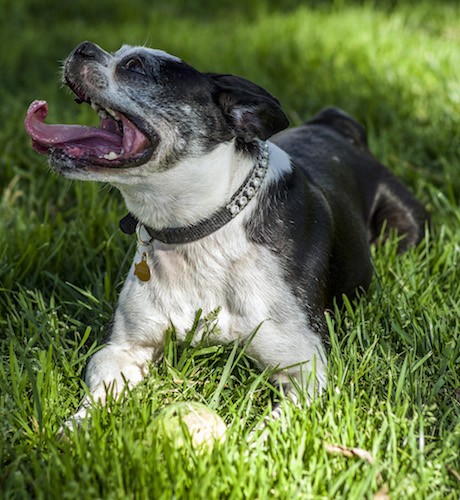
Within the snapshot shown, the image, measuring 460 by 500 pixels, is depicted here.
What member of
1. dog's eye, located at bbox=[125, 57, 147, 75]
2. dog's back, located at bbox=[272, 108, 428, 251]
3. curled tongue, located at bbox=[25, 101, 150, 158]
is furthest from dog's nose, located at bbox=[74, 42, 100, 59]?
dog's back, located at bbox=[272, 108, 428, 251]

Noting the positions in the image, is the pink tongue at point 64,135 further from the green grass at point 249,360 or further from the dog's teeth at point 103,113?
the green grass at point 249,360

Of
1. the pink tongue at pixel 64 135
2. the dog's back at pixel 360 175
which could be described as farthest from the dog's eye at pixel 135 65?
the dog's back at pixel 360 175

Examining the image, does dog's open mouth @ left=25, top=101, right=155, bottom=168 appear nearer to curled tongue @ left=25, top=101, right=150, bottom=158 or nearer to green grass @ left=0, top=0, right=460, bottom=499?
curled tongue @ left=25, top=101, right=150, bottom=158

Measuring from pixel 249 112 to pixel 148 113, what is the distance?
0.33 m

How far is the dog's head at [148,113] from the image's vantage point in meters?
2.80

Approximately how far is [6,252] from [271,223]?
4.30ft

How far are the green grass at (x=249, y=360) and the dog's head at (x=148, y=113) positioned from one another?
60 cm

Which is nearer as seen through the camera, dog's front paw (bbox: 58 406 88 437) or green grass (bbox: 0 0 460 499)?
green grass (bbox: 0 0 460 499)

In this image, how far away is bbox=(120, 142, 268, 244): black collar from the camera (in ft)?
9.53

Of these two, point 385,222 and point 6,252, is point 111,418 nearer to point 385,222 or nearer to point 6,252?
point 6,252

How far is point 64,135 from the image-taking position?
2.96 m

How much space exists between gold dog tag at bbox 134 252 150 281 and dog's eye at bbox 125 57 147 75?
638 mm

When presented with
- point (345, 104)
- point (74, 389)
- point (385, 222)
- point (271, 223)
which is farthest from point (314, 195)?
point (345, 104)

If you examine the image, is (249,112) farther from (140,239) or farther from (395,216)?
(395,216)
